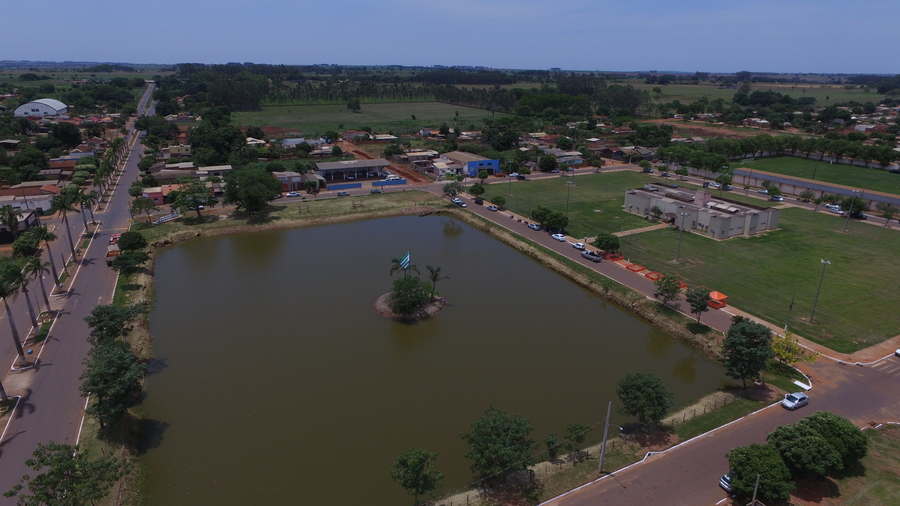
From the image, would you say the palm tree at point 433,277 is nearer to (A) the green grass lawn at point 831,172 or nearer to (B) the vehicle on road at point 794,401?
(B) the vehicle on road at point 794,401

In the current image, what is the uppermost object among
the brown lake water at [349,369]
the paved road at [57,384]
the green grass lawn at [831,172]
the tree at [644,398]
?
the green grass lawn at [831,172]

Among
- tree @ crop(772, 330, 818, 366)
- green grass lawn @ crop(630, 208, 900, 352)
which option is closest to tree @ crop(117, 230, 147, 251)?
green grass lawn @ crop(630, 208, 900, 352)

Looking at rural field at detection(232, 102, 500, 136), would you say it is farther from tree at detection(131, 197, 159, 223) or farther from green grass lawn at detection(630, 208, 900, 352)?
green grass lawn at detection(630, 208, 900, 352)

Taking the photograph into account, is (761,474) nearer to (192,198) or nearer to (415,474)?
(415,474)

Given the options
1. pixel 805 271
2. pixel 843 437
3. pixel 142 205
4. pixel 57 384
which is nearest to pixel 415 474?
pixel 843 437

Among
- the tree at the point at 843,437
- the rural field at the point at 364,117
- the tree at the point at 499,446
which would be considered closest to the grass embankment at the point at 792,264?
the tree at the point at 843,437

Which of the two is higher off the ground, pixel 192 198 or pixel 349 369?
pixel 192 198
